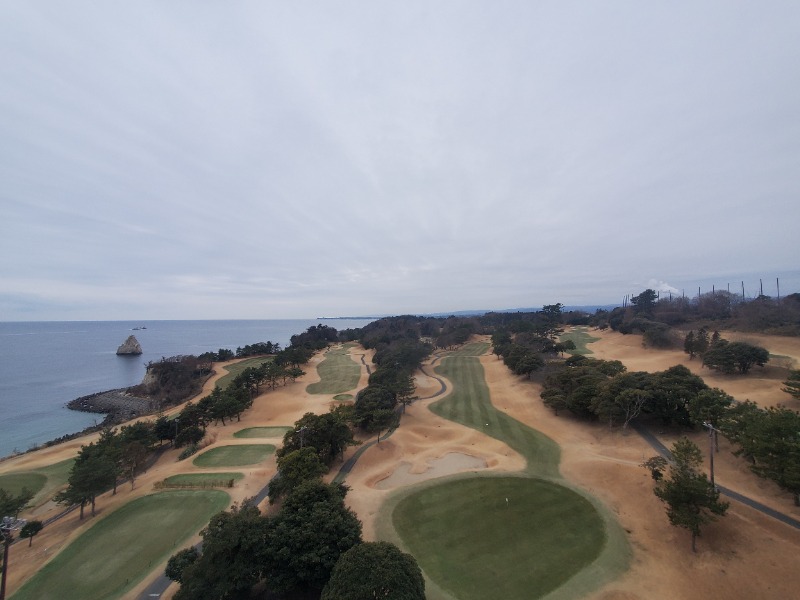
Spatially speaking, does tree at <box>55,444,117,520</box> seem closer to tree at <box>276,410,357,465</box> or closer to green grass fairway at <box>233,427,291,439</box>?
tree at <box>276,410,357,465</box>

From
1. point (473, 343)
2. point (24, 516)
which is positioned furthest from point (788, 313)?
point (24, 516)

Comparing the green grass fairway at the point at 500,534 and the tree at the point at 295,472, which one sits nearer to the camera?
the green grass fairway at the point at 500,534

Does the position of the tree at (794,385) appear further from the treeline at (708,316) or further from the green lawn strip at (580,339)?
the green lawn strip at (580,339)

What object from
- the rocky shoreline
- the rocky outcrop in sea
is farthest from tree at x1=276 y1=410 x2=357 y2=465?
the rocky outcrop in sea

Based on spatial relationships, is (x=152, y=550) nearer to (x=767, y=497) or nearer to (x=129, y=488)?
(x=129, y=488)

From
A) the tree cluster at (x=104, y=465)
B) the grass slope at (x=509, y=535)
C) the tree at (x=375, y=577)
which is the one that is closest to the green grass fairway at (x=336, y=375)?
the tree cluster at (x=104, y=465)

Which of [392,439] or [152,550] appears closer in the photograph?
[152,550]
